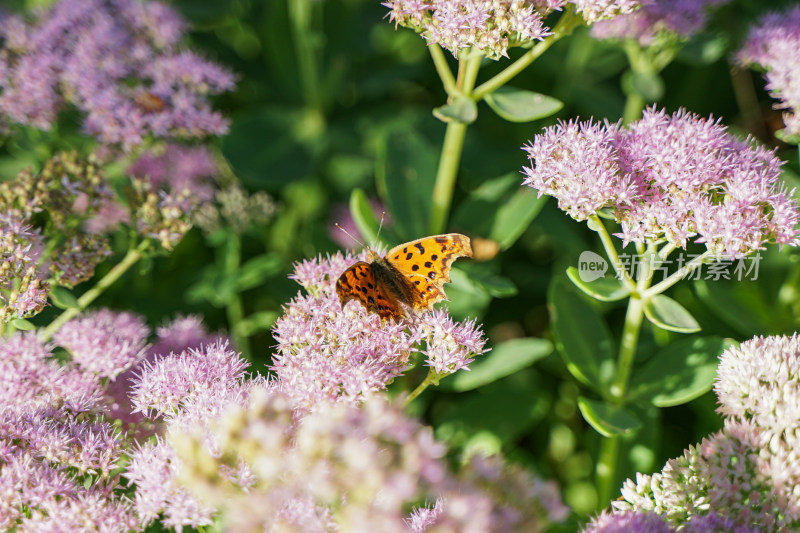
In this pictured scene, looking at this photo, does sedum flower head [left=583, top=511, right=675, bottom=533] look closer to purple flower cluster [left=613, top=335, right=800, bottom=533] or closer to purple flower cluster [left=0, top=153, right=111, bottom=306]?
purple flower cluster [left=613, top=335, right=800, bottom=533]

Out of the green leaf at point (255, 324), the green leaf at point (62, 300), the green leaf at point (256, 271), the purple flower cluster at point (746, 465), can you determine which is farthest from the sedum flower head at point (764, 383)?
the green leaf at point (62, 300)

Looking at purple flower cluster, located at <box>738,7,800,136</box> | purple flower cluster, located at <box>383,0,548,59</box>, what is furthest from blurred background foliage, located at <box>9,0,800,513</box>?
purple flower cluster, located at <box>383,0,548,59</box>

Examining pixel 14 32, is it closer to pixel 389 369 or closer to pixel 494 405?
pixel 389 369

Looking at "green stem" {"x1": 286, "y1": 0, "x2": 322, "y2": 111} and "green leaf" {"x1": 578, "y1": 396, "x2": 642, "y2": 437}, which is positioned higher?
"green stem" {"x1": 286, "y1": 0, "x2": 322, "y2": 111}

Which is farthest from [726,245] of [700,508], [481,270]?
[481,270]

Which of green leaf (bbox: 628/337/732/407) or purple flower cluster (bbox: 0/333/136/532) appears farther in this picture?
green leaf (bbox: 628/337/732/407)

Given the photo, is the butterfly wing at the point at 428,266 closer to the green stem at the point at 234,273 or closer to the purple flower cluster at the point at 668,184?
the purple flower cluster at the point at 668,184

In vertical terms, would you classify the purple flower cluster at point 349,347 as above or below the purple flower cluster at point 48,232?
below

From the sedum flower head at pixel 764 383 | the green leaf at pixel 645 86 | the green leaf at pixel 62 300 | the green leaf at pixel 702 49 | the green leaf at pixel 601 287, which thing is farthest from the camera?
the green leaf at pixel 702 49
